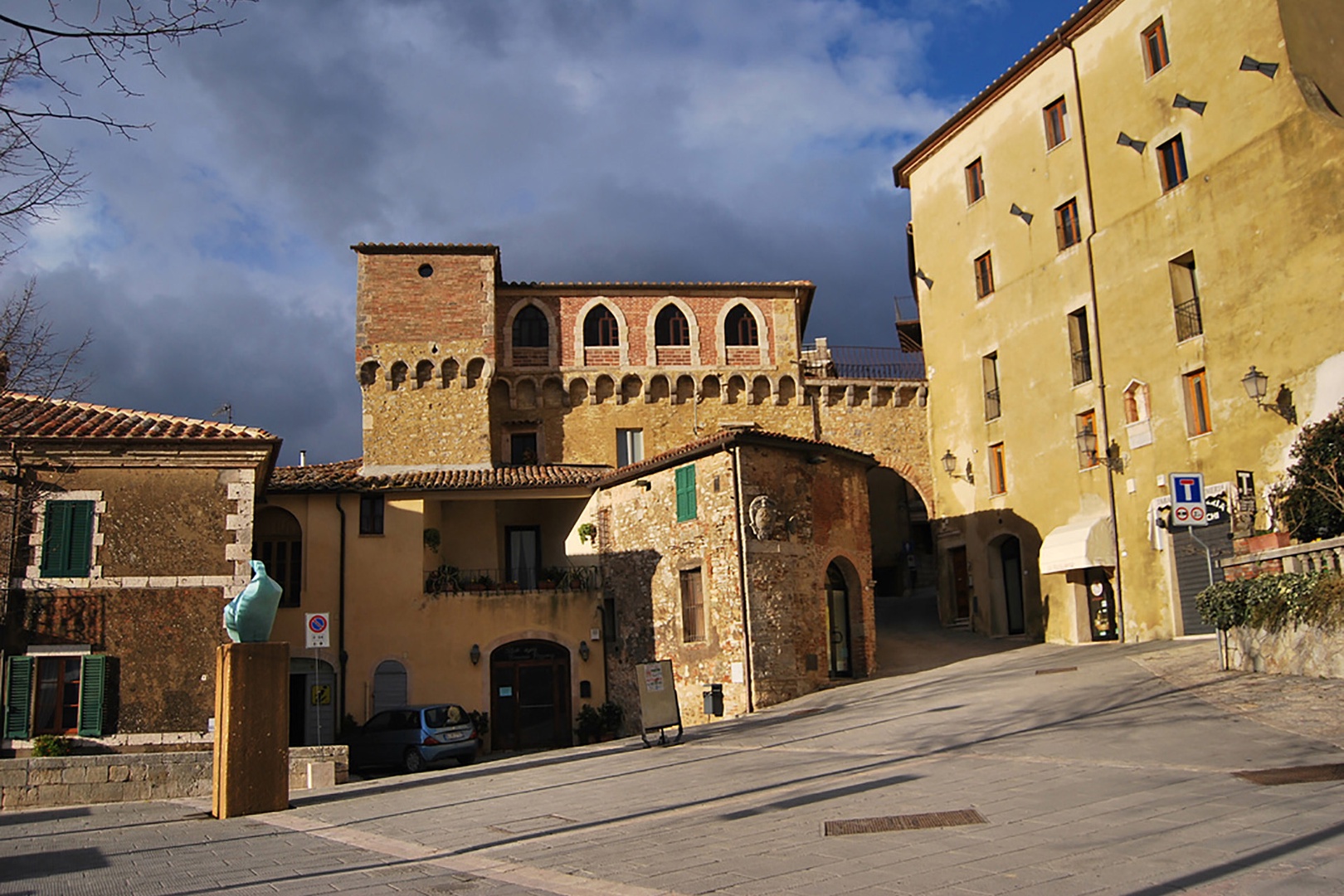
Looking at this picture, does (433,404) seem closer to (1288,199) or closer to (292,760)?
(292,760)

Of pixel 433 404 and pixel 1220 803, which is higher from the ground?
pixel 433 404

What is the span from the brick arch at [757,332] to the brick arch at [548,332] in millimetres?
4600

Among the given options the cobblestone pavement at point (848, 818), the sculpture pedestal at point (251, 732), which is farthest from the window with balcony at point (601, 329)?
the sculpture pedestal at point (251, 732)

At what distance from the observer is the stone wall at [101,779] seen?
15.9m

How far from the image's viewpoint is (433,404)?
33.8 m

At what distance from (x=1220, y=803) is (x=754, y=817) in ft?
13.3

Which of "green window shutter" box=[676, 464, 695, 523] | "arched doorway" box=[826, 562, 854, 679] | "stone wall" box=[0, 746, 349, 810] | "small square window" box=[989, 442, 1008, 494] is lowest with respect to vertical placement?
"stone wall" box=[0, 746, 349, 810]

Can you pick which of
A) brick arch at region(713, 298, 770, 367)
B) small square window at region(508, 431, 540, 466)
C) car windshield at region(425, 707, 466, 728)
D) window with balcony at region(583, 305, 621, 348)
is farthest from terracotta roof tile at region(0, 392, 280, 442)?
brick arch at region(713, 298, 770, 367)

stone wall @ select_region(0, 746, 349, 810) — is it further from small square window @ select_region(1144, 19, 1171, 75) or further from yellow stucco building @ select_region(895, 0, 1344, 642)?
small square window @ select_region(1144, 19, 1171, 75)

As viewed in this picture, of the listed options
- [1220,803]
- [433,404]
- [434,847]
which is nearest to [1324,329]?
[1220,803]

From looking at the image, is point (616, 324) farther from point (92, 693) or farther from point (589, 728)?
point (92, 693)

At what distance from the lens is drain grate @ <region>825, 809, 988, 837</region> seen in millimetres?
9209

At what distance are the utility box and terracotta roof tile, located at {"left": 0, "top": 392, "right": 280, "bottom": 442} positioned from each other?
1041 cm

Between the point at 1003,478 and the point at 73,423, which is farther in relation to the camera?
the point at 1003,478
